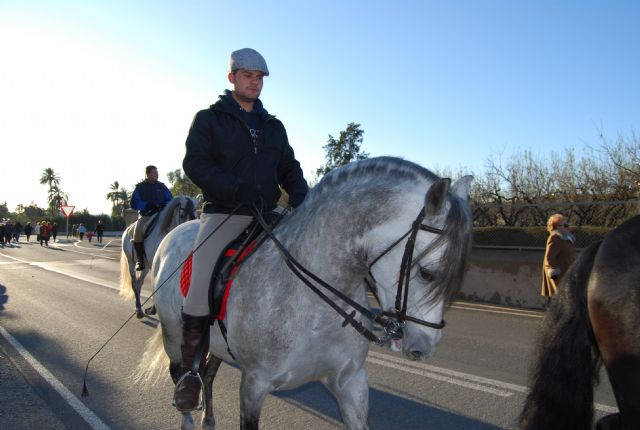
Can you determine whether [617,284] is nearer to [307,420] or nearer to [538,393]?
[538,393]

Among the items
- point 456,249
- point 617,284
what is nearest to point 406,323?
point 456,249

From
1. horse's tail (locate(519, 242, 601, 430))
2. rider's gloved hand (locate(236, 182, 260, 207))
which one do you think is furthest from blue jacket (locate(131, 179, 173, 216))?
horse's tail (locate(519, 242, 601, 430))

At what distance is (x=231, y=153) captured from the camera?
131 inches

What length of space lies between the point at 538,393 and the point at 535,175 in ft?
71.4

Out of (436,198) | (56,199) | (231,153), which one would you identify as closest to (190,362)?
(231,153)

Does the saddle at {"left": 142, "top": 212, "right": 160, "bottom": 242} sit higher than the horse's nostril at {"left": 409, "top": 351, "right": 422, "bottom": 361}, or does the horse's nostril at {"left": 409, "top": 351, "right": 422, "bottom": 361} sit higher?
the saddle at {"left": 142, "top": 212, "right": 160, "bottom": 242}

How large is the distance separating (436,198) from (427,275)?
38 cm

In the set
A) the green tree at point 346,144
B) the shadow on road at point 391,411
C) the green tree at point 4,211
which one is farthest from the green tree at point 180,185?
the shadow on road at point 391,411

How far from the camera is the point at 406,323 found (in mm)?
2414

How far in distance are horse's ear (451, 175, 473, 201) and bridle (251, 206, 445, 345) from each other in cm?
26

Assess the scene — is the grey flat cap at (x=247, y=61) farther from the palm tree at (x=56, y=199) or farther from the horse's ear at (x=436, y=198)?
the palm tree at (x=56, y=199)

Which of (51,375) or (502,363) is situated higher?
(502,363)

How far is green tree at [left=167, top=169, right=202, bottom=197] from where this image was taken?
260 feet

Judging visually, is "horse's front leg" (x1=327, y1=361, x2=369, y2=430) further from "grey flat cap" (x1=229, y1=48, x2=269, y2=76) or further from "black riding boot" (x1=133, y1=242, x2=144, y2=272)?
"black riding boot" (x1=133, y1=242, x2=144, y2=272)
